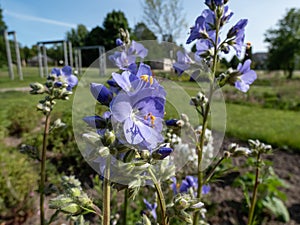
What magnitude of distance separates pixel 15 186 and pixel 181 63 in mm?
2482

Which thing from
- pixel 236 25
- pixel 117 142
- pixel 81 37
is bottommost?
pixel 117 142

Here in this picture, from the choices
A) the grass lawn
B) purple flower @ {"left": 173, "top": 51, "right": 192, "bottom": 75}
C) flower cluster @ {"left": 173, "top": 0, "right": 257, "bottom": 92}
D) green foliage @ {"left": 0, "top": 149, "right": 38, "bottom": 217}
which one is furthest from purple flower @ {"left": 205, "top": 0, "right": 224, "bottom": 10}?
green foliage @ {"left": 0, "top": 149, "right": 38, "bottom": 217}

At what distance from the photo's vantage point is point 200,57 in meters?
1.25

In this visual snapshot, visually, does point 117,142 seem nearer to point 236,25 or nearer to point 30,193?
point 236,25

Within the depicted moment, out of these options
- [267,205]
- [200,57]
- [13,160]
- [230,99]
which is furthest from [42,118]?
[230,99]

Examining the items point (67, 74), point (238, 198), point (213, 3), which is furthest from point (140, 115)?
point (238, 198)

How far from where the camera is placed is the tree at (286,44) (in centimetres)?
2888

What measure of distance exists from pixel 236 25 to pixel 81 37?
116ft

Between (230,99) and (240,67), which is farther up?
(240,67)

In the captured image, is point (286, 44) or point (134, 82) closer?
point (134, 82)

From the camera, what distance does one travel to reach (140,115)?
0.72m

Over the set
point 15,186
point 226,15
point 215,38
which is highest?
point 226,15

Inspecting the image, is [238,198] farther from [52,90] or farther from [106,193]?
[106,193]

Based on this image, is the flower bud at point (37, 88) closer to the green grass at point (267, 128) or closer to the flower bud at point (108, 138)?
the flower bud at point (108, 138)
